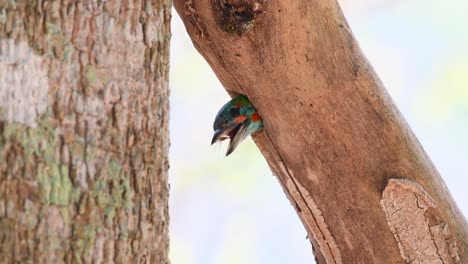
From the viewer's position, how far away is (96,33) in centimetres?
183

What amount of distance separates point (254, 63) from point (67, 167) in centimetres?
110

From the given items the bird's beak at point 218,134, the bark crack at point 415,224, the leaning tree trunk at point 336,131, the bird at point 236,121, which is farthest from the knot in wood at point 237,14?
the bark crack at point 415,224

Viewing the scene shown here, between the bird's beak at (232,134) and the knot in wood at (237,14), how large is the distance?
37 cm

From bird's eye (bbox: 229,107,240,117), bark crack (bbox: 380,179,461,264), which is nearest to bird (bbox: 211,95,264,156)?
bird's eye (bbox: 229,107,240,117)

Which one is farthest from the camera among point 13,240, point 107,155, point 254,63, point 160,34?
point 254,63

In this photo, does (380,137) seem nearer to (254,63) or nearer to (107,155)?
(254,63)

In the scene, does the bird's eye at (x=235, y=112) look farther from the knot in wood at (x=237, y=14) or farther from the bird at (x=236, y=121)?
the knot in wood at (x=237, y=14)

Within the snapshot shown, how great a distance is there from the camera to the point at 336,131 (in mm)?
2779

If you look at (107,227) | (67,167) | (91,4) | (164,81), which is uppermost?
(91,4)

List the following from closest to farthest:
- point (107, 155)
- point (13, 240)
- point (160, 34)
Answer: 1. point (13, 240)
2. point (107, 155)
3. point (160, 34)

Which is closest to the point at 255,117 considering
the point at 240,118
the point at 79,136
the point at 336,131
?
the point at 240,118

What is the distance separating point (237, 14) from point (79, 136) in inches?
38.0

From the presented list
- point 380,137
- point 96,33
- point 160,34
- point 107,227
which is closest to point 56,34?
point 96,33

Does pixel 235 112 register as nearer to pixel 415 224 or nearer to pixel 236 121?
pixel 236 121
